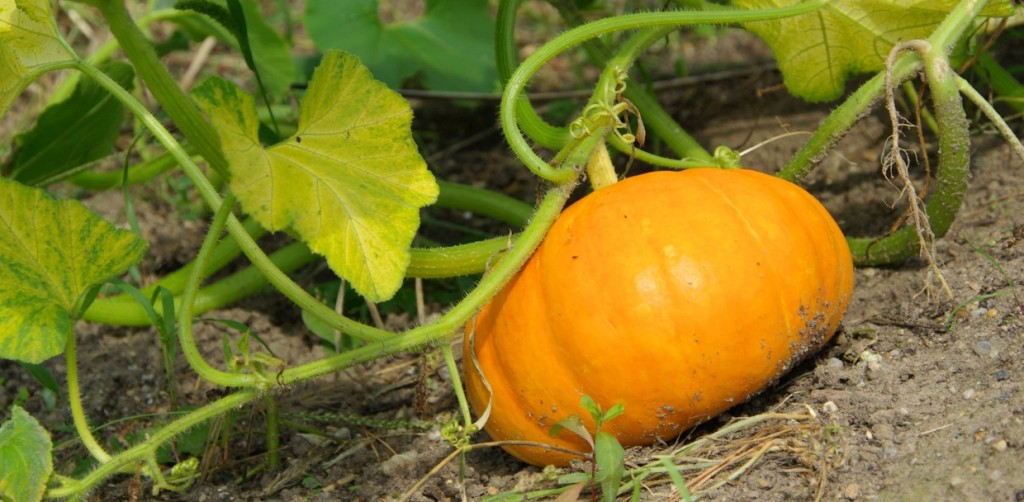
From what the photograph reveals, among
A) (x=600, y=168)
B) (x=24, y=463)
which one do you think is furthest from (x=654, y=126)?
(x=24, y=463)

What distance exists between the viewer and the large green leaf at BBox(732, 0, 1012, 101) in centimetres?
188

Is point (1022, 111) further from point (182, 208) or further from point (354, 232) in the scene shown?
point (182, 208)

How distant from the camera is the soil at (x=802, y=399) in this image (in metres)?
1.50

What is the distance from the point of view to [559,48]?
1.67m

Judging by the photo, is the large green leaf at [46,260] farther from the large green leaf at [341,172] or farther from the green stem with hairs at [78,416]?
the large green leaf at [341,172]

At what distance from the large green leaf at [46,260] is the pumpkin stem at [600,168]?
72 cm

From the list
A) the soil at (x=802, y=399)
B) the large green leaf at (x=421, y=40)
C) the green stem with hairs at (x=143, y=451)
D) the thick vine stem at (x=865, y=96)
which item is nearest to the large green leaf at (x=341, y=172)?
the green stem with hairs at (x=143, y=451)

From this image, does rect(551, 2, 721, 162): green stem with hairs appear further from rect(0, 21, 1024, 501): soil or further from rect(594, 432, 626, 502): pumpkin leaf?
rect(594, 432, 626, 502): pumpkin leaf

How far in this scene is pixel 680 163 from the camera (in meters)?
1.88

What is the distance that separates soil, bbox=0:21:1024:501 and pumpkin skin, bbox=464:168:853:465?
0.32 feet

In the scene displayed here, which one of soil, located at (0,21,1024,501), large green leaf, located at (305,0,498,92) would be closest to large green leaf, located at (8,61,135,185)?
soil, located at (0,21,1024,501)

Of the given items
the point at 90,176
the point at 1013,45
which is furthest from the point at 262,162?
the point at 1013,45

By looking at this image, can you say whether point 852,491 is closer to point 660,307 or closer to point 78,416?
point 660,307

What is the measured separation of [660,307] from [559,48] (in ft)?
1.41
